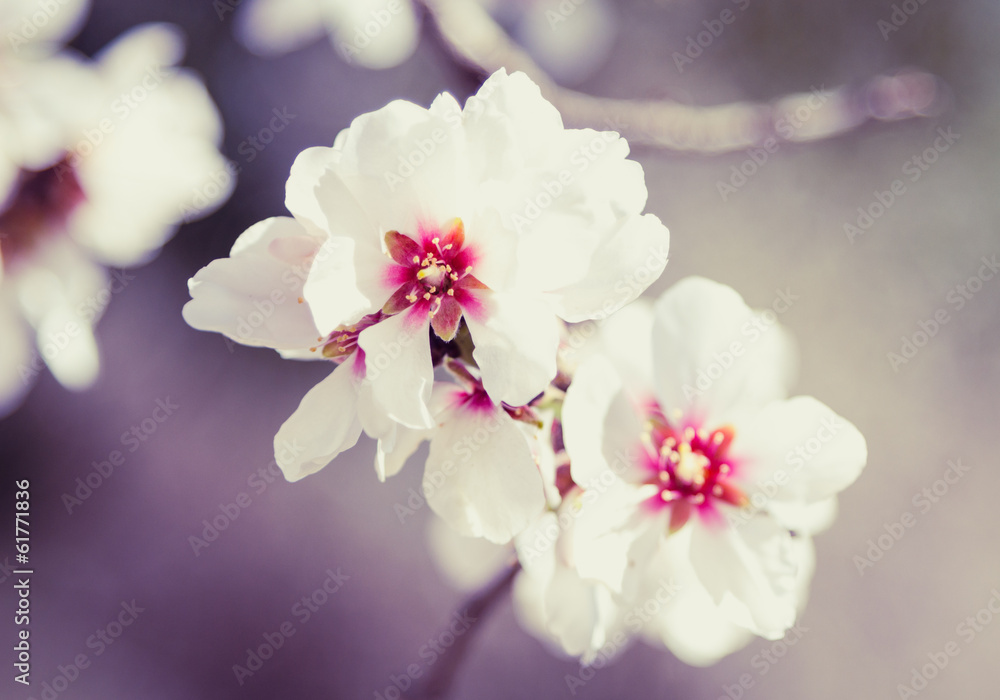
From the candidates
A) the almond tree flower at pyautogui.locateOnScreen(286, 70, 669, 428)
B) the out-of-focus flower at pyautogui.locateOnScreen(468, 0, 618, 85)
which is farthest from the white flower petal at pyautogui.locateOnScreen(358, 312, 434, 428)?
the out-of-focus flower at pyautogui.locateOnScreen(468, 0, 618, 85)

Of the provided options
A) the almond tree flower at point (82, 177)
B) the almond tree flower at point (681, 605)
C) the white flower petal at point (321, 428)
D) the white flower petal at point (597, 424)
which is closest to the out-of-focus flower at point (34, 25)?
the almond tree flower at point (82, 177)

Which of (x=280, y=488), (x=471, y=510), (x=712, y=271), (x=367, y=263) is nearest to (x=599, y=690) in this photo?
(x=280, y=488)

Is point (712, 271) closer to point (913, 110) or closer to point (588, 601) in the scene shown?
point (913, 110)

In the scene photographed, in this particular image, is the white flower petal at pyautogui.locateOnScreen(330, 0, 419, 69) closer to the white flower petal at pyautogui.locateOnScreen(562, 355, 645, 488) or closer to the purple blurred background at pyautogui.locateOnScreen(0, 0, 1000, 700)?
the purple blurred background at pyautogui.locateOnScreen(0, 0, 1000, 700)

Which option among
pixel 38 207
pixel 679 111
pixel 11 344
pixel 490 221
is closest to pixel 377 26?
pixel 679 111

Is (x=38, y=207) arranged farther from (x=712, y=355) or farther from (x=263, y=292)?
(x=712, y=355)
